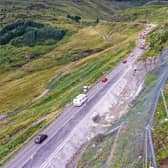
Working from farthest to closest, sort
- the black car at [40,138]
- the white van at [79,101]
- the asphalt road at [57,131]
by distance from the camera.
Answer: the white van at [79,101], the black car at [40,138], the asphalt road at [57,131]

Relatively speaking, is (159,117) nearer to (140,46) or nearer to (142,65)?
(142,65)

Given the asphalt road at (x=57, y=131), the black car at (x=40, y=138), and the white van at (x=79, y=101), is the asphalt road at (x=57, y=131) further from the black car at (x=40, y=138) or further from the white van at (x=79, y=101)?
the white van at (x=79, y=101)

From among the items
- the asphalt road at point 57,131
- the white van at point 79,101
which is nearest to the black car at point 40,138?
the asphalt road at point 57,131

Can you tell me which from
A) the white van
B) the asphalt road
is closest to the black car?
the asphalt road

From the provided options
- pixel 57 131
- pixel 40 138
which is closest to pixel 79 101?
pixel 57 131

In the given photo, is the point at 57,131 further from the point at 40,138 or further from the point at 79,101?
the point at 79,101

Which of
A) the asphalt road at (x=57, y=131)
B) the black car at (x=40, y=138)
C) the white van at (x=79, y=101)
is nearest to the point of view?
the asphalt road at (x=57, y=131)

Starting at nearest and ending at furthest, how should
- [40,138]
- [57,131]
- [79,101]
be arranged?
[40,138]
[57,131]
[79,101]

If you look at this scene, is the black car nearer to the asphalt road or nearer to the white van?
the asphalt road
